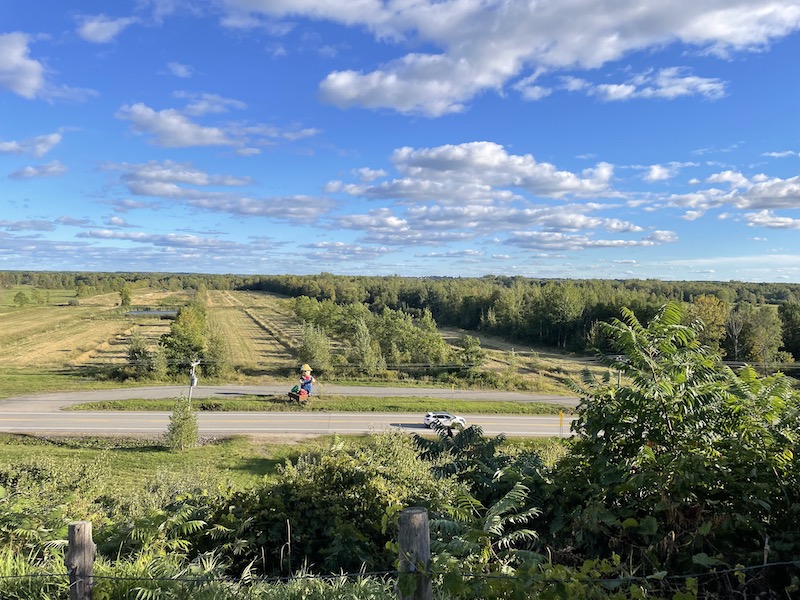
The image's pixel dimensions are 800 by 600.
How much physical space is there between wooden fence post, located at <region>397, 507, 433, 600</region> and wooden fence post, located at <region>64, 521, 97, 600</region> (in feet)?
7.21

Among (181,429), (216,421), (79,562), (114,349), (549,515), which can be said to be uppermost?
(79,562)

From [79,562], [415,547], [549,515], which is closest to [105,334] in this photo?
[79,562]

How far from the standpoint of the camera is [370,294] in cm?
14875

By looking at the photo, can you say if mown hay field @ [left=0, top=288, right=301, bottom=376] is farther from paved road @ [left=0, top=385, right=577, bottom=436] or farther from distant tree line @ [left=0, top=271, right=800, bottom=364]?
distant tree line @ [left=0, top=271, right=800, bottom=364]

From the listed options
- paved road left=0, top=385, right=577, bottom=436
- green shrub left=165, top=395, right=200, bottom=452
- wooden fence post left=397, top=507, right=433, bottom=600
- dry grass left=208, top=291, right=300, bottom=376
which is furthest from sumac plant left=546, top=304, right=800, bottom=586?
dry grass left=208, top=291, right=300, bottom=376

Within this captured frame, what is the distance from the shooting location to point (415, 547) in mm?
2953

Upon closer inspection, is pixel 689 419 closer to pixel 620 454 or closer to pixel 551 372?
pixel 620 454

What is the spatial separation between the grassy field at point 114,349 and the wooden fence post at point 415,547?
968 centimetres

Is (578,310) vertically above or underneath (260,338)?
above

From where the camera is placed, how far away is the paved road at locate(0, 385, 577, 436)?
27.8 metres

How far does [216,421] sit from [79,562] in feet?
93.0

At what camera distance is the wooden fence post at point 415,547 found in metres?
2.95

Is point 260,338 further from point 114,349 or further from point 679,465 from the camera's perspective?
point 679,465

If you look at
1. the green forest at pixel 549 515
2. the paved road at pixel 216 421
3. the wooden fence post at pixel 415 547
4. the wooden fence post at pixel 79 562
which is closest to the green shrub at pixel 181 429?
the paved road at pixel 216 421
